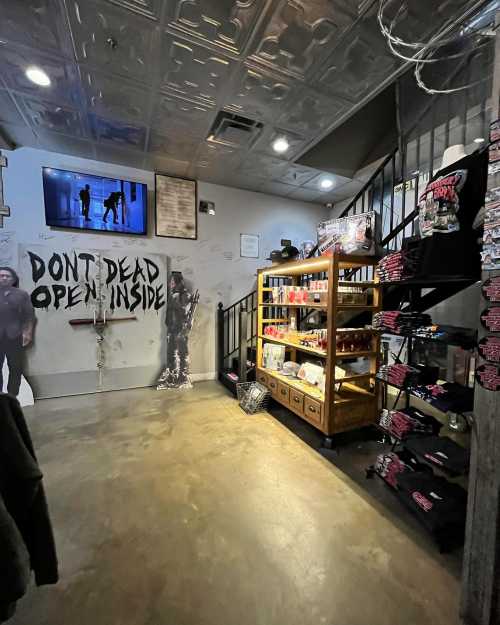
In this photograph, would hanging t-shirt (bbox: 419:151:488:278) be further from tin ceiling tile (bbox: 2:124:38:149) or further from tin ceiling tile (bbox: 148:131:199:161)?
tin ceiling tile (bbox: 2:124:38:149)

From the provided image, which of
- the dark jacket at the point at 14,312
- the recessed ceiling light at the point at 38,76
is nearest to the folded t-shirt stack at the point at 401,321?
the recessed ceiling light at the point at 38,76

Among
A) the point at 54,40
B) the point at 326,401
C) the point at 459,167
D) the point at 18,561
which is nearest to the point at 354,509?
the point at 326,401

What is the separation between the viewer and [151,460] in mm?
2064

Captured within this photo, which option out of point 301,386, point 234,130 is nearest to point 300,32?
point 234,130

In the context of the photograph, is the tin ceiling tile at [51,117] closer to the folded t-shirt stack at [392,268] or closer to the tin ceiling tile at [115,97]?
the tin ceiling tile at [115,97]

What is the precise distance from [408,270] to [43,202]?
13.2ft

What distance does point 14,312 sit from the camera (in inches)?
118

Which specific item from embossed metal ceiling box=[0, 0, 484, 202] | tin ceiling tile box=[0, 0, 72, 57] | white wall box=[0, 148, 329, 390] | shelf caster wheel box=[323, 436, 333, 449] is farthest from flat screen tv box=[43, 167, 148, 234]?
shelf caster wheel box=[323, 436, 333, 449]

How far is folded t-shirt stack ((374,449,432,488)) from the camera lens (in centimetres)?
A: 168

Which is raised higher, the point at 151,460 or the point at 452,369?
the point at 452,369

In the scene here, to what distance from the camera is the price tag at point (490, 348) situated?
3.07ft

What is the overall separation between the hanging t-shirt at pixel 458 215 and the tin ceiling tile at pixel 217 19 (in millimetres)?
1448

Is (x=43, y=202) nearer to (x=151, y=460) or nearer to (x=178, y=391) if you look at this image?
(x=178, y=391)

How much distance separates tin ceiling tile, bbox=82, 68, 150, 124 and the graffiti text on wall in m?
1.66
